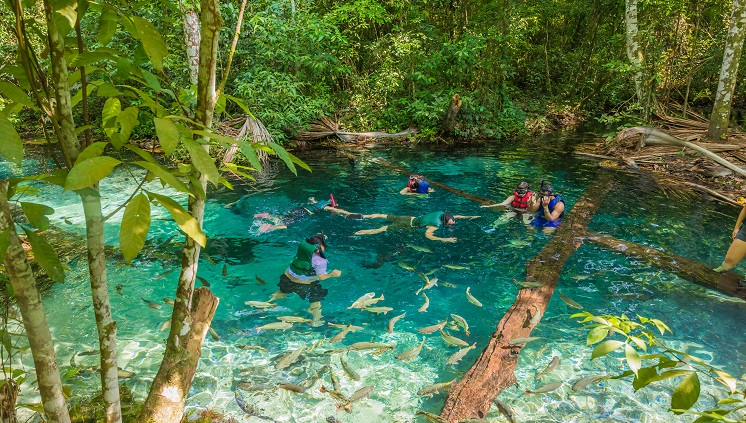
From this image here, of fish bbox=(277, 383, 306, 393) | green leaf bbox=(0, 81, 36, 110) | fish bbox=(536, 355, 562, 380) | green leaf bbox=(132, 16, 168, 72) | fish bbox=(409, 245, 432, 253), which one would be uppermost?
green leaf bbox=(132, 16, 168, 72)

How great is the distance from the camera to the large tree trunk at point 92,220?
1696 mm

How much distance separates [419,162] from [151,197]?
1507 cm

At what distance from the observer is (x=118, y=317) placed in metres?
6.11

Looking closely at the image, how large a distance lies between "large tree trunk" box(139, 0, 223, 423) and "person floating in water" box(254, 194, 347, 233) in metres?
6.55

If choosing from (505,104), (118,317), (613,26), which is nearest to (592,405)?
(118,317)

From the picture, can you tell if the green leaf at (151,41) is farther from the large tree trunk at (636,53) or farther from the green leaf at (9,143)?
the large tree trunk at (636,53)

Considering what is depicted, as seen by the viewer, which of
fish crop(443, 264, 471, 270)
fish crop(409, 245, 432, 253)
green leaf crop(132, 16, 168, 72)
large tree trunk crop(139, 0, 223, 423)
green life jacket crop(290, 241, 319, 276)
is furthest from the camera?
fish crop(409, 245, 432, 253)

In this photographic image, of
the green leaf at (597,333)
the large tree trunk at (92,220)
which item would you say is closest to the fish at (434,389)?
the large tree trunk at (92,220)

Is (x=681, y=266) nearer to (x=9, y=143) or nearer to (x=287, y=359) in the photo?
(x=287, y=359)

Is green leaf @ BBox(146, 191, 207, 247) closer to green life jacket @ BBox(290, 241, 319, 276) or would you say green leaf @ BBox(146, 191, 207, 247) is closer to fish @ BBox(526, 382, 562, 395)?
fish @ BBox(526, 382, 562, 395)

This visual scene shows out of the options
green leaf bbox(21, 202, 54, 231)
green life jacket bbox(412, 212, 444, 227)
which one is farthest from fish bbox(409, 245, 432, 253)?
green leaf bbox(21, 202, 54, 231)

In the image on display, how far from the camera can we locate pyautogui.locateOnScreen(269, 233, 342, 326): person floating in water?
22.0 ft

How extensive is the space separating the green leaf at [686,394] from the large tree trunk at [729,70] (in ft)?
49.1

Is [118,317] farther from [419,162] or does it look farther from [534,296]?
[419,162]
